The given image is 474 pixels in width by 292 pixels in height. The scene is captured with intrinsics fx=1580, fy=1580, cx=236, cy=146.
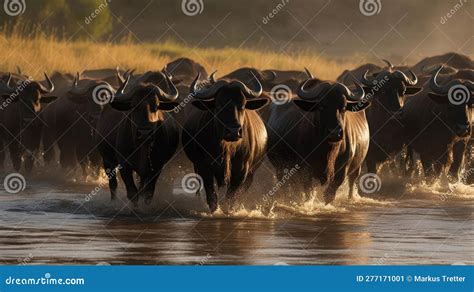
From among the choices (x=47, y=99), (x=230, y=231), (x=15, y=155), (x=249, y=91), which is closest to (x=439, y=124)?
(x=249, y=91)

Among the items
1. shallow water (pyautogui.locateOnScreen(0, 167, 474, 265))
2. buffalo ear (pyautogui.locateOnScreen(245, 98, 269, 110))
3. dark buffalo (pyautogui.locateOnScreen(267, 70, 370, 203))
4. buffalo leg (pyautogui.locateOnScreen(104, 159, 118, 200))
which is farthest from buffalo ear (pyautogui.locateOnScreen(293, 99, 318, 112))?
buffalo leg (pyautogui.locateOnScreen(104, 159, 118, 200))

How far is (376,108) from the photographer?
89.7ft

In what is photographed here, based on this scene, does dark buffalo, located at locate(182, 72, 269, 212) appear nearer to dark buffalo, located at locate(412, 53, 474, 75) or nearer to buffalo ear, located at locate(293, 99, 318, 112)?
buffalo ear, located at locate(293, 99, 318, 112)

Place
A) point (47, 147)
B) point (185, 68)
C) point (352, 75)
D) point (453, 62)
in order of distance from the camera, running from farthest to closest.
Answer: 1. point (453, 62)
2. point (185, 68)
3. point (47, 147)
4. point (352, 75)

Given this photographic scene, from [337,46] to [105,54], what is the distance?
13511mm

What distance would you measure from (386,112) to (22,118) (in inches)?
304

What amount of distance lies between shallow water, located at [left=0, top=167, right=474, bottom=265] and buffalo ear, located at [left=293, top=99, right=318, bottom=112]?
4.47 ft

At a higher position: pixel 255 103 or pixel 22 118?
pixel 22 118

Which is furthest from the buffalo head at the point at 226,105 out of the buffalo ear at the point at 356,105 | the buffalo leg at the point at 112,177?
the buffalo leg at the point at 112,177

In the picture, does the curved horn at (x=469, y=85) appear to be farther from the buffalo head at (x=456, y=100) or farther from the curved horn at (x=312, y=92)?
the curved horn at (x=312, y=92)

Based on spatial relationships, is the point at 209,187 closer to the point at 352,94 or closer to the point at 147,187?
the point at 147,187

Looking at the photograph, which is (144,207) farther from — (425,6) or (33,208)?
(425,6)

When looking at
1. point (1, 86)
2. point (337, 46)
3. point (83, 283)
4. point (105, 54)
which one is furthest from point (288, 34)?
point (83, 283)

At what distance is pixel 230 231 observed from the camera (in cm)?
Result: 2008
